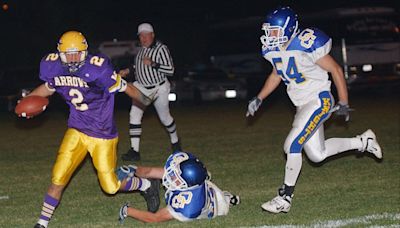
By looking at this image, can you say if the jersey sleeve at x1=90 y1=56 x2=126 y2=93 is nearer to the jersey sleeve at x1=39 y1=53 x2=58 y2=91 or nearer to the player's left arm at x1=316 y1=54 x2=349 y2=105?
the jersey sleeve at x1=39 y1=53 x2=58 y2=91

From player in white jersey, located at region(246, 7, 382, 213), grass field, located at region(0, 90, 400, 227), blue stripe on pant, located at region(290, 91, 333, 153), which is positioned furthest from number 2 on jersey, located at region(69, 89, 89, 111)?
blue stripe on pant, located at region(290, 91, 333, 153)

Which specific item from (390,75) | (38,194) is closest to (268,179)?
(38,194)

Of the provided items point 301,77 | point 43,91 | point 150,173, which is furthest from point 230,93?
point 43,91

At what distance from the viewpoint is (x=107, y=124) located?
720cm

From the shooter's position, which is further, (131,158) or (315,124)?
(131,158)

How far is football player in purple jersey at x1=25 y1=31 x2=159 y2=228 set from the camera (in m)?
6.98

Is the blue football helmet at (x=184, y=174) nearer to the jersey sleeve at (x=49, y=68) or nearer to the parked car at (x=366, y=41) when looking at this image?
the jersey sleeve at (x=49, y=68)

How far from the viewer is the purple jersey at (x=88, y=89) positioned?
7012mm

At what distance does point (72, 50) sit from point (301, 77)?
2064 mm

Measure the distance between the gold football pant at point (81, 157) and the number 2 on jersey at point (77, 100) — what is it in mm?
187

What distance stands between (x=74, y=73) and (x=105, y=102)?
394mm

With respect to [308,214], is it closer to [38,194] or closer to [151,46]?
[38,194]

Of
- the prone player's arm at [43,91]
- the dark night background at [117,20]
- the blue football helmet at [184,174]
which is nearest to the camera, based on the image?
the blue football helmet at [184,174]

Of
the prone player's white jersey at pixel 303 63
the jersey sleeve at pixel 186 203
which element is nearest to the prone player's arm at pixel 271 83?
the prone player's white jersey at pixel 303 63
